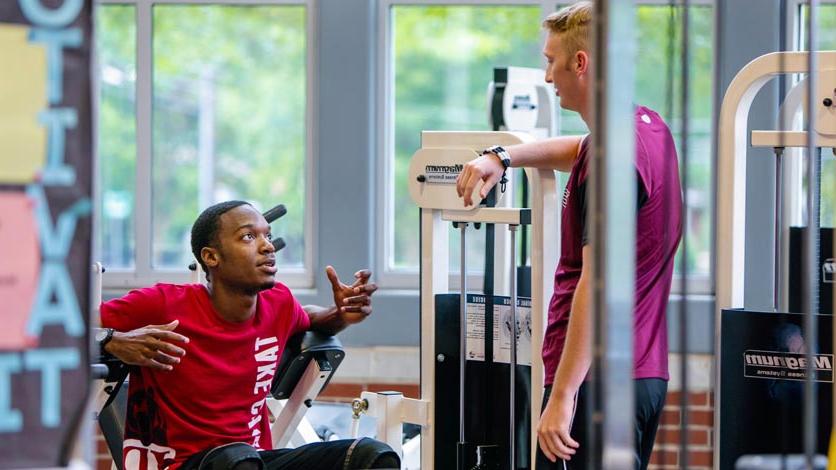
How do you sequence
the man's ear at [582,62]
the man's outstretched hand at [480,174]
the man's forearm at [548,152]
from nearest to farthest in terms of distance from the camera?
the man's ear at [582,62]
the man's outstretched hand at [480,174]
the man's forearm at [548,152]

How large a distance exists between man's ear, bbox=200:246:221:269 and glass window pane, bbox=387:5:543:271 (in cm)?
134

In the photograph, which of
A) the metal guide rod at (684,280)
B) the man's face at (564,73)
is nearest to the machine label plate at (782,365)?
the man's face at (564,73)

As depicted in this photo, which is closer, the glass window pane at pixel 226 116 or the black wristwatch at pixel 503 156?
the black wristwatch at pixel 503 156

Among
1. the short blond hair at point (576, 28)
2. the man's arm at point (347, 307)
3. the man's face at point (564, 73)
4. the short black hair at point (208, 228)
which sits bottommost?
the man's arm at point (347, 307)

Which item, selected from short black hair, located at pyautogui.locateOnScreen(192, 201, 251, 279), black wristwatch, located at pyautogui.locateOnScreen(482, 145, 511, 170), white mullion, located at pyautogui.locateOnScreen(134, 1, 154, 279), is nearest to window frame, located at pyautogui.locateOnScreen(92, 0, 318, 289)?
white mullion, located at pyautogui.locateOnScreen(134, 1, 154, 279)

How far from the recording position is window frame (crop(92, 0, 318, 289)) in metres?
3.93

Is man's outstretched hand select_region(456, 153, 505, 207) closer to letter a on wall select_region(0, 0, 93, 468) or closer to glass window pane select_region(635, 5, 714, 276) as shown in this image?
letter a on wall select_region(0, 0, 93, 468)

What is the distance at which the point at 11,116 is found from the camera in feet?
3.89

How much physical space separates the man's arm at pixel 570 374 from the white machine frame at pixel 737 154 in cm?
45

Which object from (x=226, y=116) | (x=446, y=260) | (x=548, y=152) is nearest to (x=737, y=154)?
(x=548, y=152)

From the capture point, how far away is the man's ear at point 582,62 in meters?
2.04

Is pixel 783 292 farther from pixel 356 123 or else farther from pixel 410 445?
pixel 356 123

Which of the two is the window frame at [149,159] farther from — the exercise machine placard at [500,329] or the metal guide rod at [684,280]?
the metal guide rod at [684,280]

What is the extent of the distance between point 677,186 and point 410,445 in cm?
152
